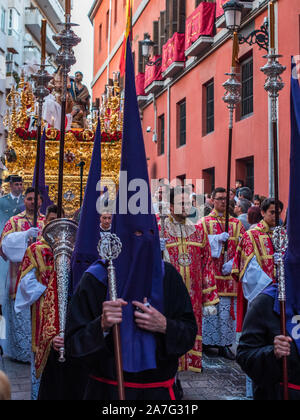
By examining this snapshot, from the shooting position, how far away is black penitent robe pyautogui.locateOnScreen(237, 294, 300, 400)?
2.77 metres

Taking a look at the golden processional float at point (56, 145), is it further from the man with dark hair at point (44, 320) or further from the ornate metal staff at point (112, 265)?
the ornate metal staff at point (112, 265)

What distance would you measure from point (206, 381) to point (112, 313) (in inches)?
143

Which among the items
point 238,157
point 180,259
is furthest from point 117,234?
point 238,157

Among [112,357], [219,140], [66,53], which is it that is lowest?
[112,357]

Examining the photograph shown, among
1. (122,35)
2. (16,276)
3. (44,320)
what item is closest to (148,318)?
(44,320)

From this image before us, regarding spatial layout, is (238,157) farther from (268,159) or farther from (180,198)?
(180,198)

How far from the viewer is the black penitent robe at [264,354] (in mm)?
2768

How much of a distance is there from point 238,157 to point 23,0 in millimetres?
29465

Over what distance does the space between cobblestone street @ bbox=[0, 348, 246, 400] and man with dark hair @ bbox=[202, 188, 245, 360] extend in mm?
365

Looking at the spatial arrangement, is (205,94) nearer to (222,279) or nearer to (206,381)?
(222,279)

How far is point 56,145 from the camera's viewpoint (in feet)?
41.0

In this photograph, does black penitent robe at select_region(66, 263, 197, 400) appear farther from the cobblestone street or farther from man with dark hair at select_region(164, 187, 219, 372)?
man with dark hair at select_region(164, 187, 219, 372)

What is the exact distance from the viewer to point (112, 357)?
2670mm

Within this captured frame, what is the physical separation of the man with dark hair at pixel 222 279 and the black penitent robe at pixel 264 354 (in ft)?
13.4
